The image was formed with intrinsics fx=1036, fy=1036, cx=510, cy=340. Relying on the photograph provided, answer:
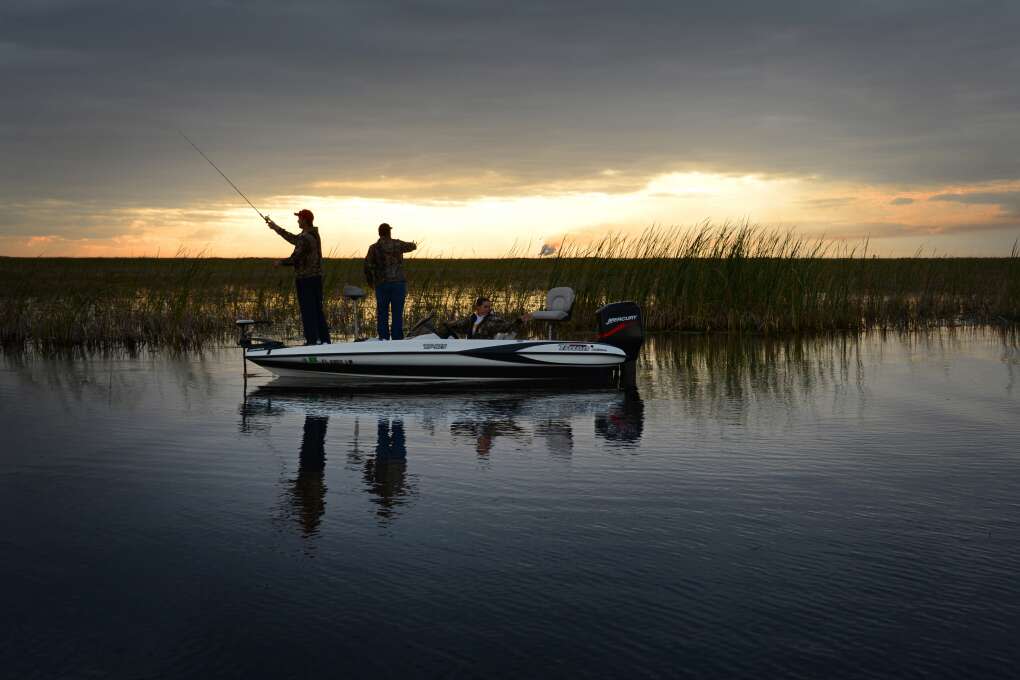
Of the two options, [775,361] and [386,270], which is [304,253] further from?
[775,361]

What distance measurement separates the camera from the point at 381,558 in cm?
548

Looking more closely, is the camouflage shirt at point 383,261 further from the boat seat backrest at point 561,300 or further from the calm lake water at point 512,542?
the calm lake water at point 512,542

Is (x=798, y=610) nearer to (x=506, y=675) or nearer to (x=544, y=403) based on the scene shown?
(x=506, y=675)

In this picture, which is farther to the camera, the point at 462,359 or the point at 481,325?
the point at 481,325

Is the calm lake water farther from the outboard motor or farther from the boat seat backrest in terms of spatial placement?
the boat seat backrest

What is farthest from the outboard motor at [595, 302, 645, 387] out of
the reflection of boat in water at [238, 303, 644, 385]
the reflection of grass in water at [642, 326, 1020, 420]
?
the reflection of grass in water at [642, 326, 1020, 420]

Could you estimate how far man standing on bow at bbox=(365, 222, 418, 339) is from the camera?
53.0 ft

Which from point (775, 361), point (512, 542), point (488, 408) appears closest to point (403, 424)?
point (488, 408)

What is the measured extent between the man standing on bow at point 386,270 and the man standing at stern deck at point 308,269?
815 mm

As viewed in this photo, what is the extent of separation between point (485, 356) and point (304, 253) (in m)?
3.70

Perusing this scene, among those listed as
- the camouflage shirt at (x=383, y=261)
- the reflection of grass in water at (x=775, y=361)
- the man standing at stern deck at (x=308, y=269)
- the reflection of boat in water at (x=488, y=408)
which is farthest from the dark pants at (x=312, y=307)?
the reflection of grass in water at (x=775, y=361)

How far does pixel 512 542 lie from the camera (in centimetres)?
580

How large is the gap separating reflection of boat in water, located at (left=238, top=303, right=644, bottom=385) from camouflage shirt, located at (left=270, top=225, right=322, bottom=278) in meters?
2.02

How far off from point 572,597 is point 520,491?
225 cm
